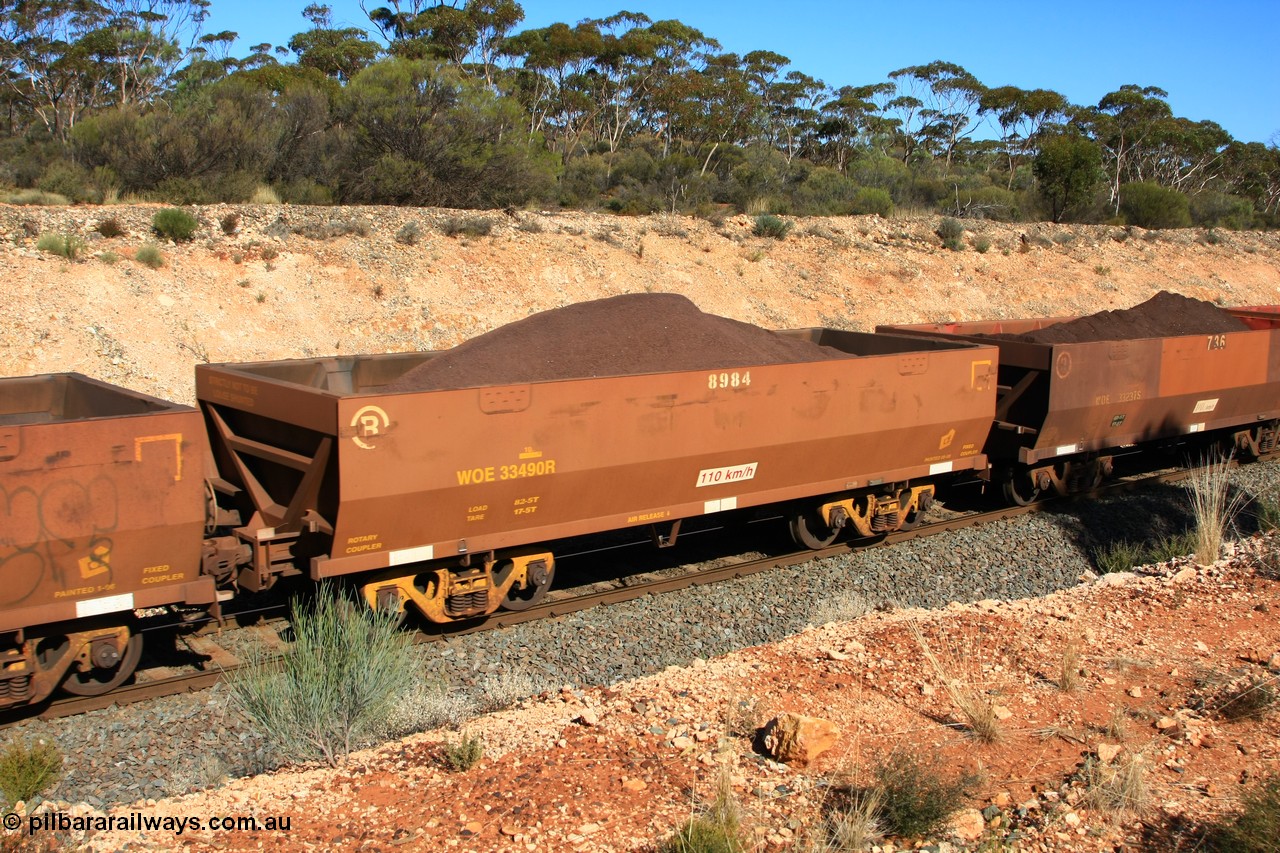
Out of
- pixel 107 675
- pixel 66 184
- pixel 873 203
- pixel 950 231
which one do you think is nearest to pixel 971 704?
pixel 107 675

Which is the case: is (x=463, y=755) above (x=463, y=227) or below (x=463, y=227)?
below

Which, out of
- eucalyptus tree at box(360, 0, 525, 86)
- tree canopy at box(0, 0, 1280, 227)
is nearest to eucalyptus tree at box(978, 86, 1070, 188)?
tree canopy at box(0, 0, 1280, 227)

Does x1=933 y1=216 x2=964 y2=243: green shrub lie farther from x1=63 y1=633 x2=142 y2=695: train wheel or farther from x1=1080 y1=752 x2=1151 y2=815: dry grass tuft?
x1=63 y1=633 x2=142 y2=695: train wheel

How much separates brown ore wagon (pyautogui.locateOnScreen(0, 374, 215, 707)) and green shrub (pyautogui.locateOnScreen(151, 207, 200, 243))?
15329mm

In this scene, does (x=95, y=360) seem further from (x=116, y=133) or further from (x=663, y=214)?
(x=663, y=214)

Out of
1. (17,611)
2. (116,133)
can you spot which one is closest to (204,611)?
(17,611)

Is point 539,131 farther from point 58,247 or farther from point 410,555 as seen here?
point 410,555

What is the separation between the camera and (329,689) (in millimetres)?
6633

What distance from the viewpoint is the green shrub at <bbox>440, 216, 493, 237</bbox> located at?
24828 millimetres

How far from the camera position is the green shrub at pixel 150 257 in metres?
20.1

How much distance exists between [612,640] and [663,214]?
2386 cm

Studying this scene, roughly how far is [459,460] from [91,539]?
259cm

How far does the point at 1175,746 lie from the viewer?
6.21 metres

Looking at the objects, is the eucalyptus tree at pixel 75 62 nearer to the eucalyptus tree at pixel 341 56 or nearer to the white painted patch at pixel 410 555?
the eucalyptus tree at pixel 341 56
